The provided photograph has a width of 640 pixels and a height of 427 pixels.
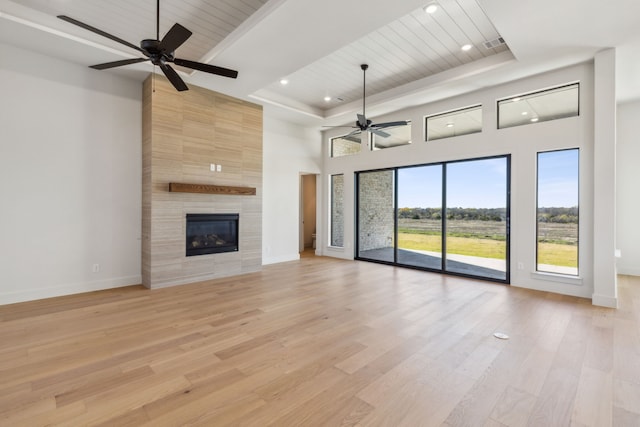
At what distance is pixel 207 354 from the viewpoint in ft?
8.66

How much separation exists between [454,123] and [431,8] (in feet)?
9.31

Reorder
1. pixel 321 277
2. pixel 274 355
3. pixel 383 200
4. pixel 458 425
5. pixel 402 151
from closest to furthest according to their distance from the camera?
pixel 458 425
pixel 274 355
pixel 321 277
pixel 402 151
pixel 383 200

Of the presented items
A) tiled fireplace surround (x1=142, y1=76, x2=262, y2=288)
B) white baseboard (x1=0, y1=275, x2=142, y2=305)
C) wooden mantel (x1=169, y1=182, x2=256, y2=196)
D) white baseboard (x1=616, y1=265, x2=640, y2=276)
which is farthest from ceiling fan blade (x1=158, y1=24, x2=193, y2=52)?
white baseboard (x1=616, y1=265, x2=640, y2=276)

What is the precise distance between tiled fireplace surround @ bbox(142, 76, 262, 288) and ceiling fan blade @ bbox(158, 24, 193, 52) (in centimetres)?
228

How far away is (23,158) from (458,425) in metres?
5.85

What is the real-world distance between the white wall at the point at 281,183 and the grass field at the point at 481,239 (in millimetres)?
2739

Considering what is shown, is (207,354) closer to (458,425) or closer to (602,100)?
(458,425)

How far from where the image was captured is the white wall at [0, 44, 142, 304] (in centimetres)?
403

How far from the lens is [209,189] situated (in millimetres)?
5324

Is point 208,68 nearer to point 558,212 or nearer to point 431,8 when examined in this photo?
point 431,8

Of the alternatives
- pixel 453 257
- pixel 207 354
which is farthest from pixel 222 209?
pixel 453 257

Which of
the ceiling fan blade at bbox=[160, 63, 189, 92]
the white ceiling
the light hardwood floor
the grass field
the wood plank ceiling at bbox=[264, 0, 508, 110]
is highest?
the wood plank ceiling at bbox=[264, 0, 508, 110]

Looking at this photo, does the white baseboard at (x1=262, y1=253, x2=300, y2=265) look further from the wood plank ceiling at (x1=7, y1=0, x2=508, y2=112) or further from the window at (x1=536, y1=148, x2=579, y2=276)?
the window at (x1=536, y1=148, x2=579, y2=276)

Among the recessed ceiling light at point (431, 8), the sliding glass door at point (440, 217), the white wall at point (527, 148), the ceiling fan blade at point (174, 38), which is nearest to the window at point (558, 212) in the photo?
the white wall at point (527, 148)
